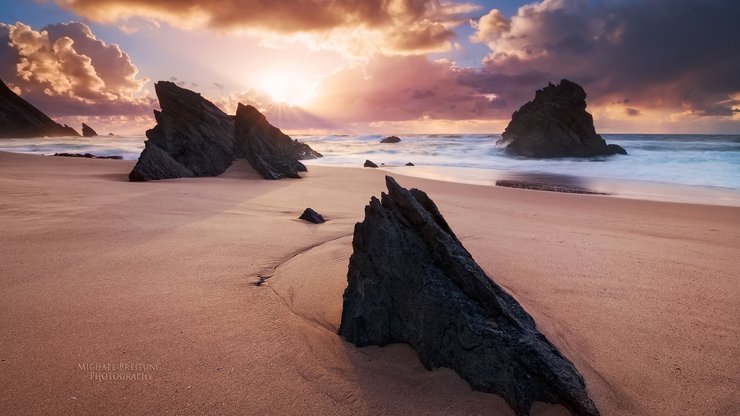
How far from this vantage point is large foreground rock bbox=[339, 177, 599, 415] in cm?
196

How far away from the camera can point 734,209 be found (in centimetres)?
959

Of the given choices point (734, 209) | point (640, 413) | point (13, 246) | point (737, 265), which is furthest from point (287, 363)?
point (734, 209)

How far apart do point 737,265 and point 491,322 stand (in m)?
4.29

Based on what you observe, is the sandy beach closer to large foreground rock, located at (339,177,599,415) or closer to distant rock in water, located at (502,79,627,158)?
large foreground rock, located at (339,177,599,415)

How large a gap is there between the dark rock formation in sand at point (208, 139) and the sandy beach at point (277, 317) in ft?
24.0

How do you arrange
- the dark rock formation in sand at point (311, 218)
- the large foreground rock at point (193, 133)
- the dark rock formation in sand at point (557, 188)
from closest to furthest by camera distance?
the dark rock formation in sand at point (311, 218) → the large foreground rock at point (193, 133) → the dark rock formation in sand at point (557, 188)

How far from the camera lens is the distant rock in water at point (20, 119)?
82812 mm

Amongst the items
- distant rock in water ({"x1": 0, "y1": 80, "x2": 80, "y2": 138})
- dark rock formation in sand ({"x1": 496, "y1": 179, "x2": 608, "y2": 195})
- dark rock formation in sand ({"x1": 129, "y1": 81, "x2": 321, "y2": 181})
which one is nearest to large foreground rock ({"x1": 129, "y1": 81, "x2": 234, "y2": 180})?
dark rock formation in sand ({"x1": 129, "y1": 81, "x2": 321, "y2": 181})

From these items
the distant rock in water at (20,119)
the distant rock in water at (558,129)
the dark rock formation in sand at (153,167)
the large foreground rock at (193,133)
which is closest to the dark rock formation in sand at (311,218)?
the dark rock formation in sand at (153,167)

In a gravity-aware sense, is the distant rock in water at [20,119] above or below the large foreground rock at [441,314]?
above

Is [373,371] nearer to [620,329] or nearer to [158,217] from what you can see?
[620,329]

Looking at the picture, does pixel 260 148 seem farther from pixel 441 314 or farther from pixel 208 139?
pixel 441 314

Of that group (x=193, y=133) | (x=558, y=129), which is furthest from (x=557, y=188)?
(x=558, y=129)

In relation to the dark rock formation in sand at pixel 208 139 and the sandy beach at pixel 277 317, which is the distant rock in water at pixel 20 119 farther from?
the sandy beach at pixel 277 317
